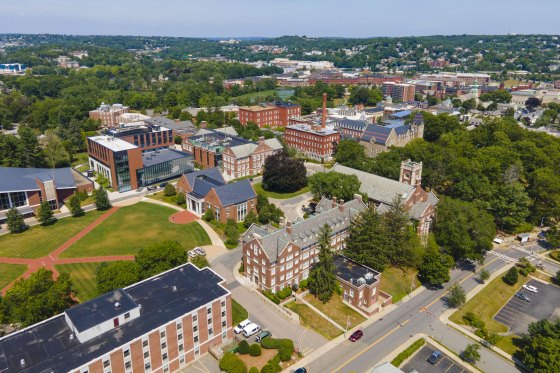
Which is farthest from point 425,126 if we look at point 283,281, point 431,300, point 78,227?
point 78,227

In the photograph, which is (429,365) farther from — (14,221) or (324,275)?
(14,221)

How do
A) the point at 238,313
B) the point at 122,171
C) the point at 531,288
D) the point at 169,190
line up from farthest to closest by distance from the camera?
the point at 122,171 → the point at 169,190 → the point at 531,288 → the point at 238,313

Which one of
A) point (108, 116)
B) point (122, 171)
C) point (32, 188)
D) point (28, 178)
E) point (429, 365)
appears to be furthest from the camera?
point (108, 116)

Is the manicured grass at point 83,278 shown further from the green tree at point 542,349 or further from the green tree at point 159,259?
the green tree at point 542,349

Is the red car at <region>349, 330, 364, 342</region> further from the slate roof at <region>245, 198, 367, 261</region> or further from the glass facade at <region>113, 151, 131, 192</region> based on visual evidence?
the glass facade at <region>113, 151, 131, 192</region>

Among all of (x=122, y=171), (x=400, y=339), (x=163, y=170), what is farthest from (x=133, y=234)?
(x=400, y=339)

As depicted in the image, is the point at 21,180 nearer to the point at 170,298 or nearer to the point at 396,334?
the point at 170,298

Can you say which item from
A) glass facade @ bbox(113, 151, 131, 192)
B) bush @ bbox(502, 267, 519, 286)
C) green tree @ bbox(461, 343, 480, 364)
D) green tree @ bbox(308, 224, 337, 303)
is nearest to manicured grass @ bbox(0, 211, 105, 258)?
glass facade @ bbox(113, 151, 131, 192)
